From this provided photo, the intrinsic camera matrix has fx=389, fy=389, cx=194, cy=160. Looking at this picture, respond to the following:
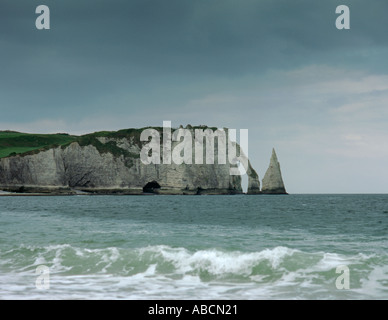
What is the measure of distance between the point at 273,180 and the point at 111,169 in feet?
210

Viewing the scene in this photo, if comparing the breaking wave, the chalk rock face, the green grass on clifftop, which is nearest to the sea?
the breaking wave

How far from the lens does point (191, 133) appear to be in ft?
411

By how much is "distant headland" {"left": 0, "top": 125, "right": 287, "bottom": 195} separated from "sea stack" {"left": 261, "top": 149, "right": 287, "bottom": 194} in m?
18.0

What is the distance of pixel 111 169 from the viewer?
398ft

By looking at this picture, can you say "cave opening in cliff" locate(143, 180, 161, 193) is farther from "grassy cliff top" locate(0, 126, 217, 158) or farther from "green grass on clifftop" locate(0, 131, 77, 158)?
"green grass on clifftop" locate(0, 131, 77, 158)

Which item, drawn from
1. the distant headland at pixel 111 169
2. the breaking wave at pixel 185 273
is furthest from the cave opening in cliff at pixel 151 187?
the breaking wave at pixel 185 273

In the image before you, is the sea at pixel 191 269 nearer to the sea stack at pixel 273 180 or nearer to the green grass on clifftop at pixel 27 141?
the sea stack at pixel 273 180

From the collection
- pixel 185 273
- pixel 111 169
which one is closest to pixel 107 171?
pixel 111 169

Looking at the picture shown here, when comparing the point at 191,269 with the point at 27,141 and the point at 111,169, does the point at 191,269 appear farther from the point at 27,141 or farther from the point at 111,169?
the point at 27,141

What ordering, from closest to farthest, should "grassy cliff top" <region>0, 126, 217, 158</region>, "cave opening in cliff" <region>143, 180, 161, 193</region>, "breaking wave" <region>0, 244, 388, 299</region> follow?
"breaking wave" <region>0, 244, 388, 299</region>
"grassy cliff top" <region>0, 126, 217, 158</region>
"cave opening in cliff" <region>143, 180, 161, 193</region>

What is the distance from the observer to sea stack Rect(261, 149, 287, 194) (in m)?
149
